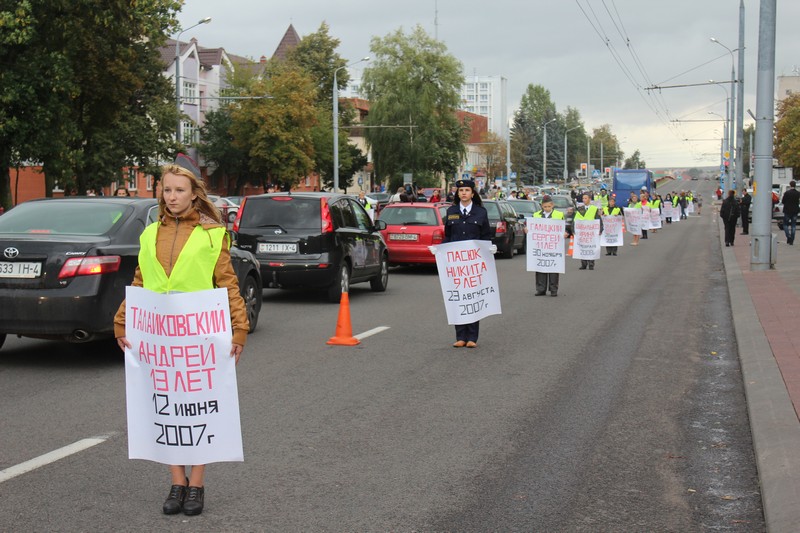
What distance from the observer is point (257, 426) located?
24.2 feet

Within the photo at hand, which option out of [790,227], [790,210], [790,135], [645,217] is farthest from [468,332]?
[790,135]

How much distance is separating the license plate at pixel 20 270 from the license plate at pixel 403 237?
14138 millimetres

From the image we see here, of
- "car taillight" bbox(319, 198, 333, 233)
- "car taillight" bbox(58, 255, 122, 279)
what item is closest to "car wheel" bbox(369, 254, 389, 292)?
"car taillight" bbox(319, 198, 333, 233)

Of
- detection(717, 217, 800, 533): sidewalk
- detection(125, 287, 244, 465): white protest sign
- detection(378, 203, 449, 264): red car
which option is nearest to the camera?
detection(125, 287, 244, 465): white protest sign

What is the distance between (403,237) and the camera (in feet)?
76.2

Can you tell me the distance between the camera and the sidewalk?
5566mm

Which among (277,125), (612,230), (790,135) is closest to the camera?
(612,230)

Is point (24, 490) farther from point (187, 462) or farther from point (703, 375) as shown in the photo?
point (703, 375)

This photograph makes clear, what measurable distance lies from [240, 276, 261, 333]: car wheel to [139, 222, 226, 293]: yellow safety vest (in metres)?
7.08

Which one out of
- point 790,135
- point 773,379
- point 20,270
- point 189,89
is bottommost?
point 773,379

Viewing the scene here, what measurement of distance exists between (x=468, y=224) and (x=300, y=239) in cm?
465

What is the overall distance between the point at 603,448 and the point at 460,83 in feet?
261

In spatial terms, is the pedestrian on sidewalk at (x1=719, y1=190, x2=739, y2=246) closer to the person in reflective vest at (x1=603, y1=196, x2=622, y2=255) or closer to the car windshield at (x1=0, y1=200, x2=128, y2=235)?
the person in reflective vest at (x1=603, y1=196, x2=622, y2=255)

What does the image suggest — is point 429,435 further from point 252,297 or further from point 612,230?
point 612,230
